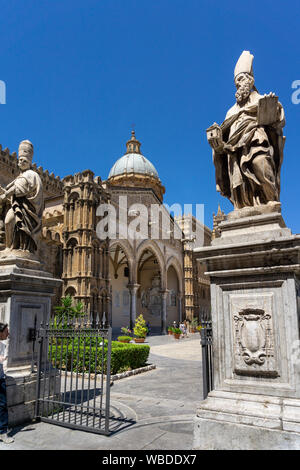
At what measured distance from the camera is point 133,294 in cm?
2711

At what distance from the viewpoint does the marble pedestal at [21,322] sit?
4.42m

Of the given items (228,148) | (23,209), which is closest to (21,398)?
(23,209)

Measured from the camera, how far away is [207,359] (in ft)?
10.6

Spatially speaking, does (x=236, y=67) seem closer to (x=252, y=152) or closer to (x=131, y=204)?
(x=252, y=152)

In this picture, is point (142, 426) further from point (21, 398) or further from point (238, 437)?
point (238, 437)

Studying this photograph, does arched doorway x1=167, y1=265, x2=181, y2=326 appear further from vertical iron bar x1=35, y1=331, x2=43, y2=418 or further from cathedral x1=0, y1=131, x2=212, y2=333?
vertical iron bar x1=35, y1=331, x2=43, y2=418

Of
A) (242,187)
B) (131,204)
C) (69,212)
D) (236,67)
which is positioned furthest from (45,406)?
(131,204)

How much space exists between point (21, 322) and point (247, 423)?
327 cm

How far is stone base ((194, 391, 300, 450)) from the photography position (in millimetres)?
2568

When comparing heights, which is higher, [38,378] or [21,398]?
[38,378]

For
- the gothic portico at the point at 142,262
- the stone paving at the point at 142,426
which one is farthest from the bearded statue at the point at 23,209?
the gothic portico at the point at 142,262

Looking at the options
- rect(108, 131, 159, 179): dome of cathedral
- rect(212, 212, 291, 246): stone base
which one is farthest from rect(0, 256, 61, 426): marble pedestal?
rect(108, 131, 159, 179): dome of cathedral

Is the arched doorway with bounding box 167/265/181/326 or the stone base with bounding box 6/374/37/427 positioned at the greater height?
the arched doorway with bounding box 167/265/181/326
